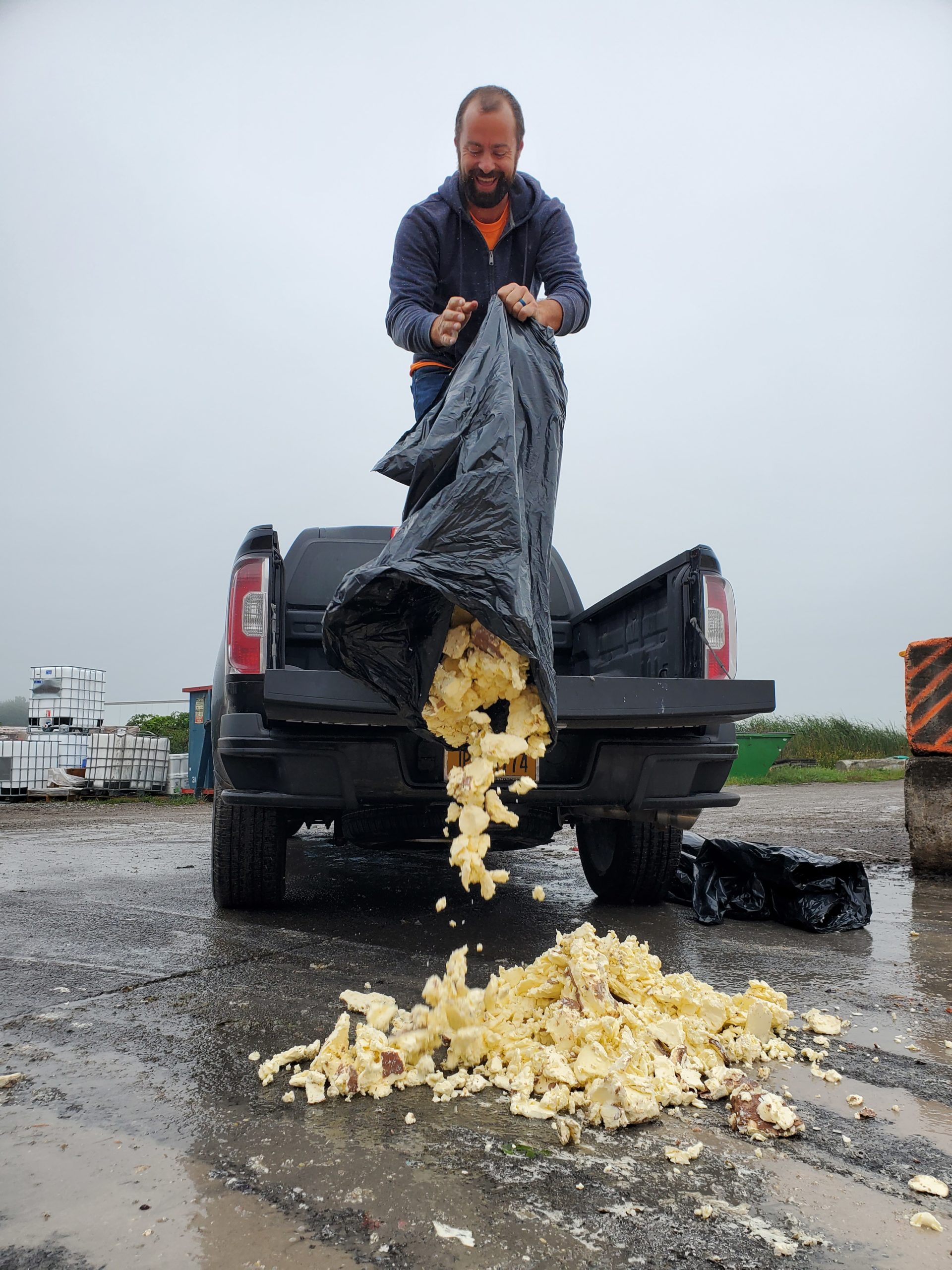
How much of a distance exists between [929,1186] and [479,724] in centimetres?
130

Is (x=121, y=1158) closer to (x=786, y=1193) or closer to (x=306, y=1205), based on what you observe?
(x=306, y=1205)

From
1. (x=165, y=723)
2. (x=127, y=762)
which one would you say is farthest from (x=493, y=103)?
(x=165, y=723)

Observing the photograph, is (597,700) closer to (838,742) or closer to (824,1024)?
(824,1024)

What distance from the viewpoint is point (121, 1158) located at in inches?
54.5

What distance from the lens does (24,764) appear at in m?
12.4

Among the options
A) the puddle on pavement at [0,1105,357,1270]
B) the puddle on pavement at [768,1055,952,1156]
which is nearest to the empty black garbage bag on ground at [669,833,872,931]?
the puddle on pavement at [768,1055,952,1156]

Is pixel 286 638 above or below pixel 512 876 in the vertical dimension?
above

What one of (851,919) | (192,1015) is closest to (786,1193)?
(192,1015)

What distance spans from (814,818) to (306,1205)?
8.00 meters

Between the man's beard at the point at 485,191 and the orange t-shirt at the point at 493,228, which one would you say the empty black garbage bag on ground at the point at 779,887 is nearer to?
the orange t-shirt at the point at 493,228

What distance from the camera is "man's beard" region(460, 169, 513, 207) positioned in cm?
275

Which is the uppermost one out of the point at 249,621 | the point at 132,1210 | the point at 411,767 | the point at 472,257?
the point at 472,257

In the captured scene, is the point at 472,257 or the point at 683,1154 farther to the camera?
the point at 472,257

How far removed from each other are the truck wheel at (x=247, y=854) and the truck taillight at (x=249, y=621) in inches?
25.1
